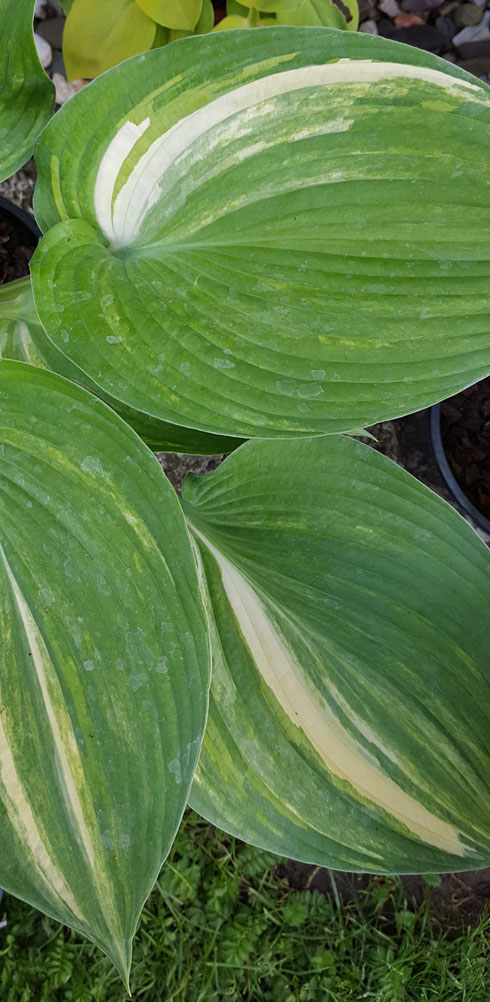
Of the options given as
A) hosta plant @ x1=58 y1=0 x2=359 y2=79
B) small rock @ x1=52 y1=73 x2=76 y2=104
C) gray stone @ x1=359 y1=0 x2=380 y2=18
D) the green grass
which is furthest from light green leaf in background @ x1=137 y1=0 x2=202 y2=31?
the green grass

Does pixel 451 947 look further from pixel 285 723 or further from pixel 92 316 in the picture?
pixel 92 316

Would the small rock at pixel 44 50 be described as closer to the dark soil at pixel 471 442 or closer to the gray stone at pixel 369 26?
the gray stone at pixel 369 26

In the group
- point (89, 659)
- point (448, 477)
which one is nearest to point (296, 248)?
point (89, 659)

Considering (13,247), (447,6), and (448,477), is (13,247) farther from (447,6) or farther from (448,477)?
(447,6)

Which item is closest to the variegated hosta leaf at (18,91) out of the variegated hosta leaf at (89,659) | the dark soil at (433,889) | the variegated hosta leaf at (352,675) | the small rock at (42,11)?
the variegated hosta leaf at (89,659)

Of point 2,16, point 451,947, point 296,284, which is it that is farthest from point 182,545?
point 451,947

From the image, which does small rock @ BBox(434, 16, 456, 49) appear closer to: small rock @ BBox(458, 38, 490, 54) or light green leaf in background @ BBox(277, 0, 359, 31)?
small rock @ BBox(458, 38, 490, 54)
